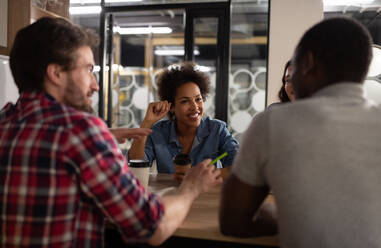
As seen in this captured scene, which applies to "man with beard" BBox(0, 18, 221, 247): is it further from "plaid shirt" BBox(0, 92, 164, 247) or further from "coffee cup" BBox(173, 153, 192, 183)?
"coffee cup" BBox(173, 153, 192, 183)

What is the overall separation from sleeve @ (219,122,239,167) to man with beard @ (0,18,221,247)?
4.16 feet

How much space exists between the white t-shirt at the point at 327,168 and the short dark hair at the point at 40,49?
0.55 metres

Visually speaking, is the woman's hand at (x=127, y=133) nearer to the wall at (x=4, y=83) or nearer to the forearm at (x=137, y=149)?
the forearm at (x=137, y=149)

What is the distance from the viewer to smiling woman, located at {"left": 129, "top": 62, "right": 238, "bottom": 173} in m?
2.16

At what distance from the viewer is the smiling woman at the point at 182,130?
2162mm

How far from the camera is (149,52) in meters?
5.33

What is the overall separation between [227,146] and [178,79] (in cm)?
63

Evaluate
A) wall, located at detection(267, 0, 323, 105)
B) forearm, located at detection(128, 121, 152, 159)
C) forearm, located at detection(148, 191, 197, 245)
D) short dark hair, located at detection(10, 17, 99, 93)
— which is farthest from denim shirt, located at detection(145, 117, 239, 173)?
wall, located at detection(267, 0, 323, 105)

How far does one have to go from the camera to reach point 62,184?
2.68 feet

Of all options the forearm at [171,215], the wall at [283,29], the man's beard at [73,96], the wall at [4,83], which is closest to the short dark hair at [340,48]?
the forearm at [171,215]

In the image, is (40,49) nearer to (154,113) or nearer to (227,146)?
(154,113)

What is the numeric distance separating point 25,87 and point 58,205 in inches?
13.8

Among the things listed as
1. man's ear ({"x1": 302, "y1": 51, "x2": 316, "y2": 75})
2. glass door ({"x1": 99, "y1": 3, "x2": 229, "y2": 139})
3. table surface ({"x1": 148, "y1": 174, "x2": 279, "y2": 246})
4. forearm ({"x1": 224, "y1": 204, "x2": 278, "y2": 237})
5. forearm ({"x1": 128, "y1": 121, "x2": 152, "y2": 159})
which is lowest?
table surface ({"x1": 148, "y1": 174, "x2": 279, "y2": 246})

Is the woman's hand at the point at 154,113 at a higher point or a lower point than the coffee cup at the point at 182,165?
higher
